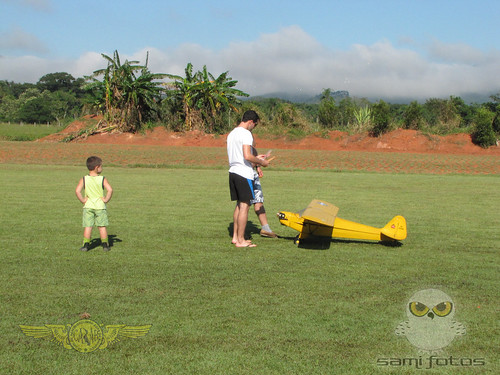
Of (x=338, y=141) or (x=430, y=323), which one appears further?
(x=338, y=141)

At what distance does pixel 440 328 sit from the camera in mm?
3971

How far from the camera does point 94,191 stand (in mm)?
6875

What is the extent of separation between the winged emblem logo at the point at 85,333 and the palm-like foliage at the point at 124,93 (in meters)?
44.5

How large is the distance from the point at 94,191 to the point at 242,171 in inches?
88.5

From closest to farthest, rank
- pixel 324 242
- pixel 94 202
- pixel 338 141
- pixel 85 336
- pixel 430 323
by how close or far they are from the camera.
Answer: pixel 85 336 → pixel 430 323 → pixel 94 202 → pixel 324 242 → pixel 338 141

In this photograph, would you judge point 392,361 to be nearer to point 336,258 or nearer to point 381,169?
point 336,258

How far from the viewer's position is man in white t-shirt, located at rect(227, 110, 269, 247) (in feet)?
23.3

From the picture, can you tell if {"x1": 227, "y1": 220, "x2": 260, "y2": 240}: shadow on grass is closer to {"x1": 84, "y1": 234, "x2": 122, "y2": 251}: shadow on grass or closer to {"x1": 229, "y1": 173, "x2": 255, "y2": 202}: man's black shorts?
{"x1": 229, "y1": 173, "x2": 255, "y2": 202}: man's black shorts

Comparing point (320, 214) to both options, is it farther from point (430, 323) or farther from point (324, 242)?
point (430, 323)

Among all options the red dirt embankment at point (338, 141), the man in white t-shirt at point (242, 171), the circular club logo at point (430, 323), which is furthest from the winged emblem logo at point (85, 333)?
the red dirt embankment at point (338, 141)

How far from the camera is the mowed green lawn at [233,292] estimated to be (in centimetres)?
348

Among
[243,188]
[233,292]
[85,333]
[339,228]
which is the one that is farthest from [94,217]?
[339,228]

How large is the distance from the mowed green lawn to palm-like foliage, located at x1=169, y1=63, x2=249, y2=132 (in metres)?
39.1

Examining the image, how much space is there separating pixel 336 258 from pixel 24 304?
393 cm
